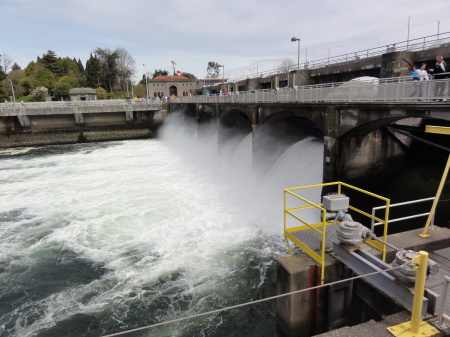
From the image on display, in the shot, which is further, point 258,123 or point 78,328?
point 258,123

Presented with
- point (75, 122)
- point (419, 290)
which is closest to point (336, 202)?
point (419, 290)

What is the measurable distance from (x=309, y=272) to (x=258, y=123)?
15.2m

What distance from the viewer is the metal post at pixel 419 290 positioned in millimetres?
4344

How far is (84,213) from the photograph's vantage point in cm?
1669

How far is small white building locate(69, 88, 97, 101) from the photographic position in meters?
64.9

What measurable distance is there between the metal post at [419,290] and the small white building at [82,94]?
69.8 meters

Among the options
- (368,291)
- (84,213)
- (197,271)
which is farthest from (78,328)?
(84,213)

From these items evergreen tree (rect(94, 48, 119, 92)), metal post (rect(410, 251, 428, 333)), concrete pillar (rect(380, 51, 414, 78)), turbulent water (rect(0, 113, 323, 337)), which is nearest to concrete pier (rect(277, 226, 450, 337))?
metal post (rect(410, 251, 428, 333))

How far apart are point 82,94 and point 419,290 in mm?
71522

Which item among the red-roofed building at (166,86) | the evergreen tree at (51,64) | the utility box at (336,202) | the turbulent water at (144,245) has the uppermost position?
the evergreen tree at (51,64)

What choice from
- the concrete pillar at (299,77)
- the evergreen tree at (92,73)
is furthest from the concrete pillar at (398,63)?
the evergreen tree at (92,73)

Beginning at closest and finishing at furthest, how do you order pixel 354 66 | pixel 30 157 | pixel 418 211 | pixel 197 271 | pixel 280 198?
pixel 197 271, pixel 418 211, pixel 280 198, pixel 354 66, pixel 30 157

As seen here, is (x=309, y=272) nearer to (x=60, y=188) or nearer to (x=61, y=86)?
(x=60, y=188)

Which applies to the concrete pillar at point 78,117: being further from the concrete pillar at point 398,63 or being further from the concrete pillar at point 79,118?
the concrete pillar at point 398,63
